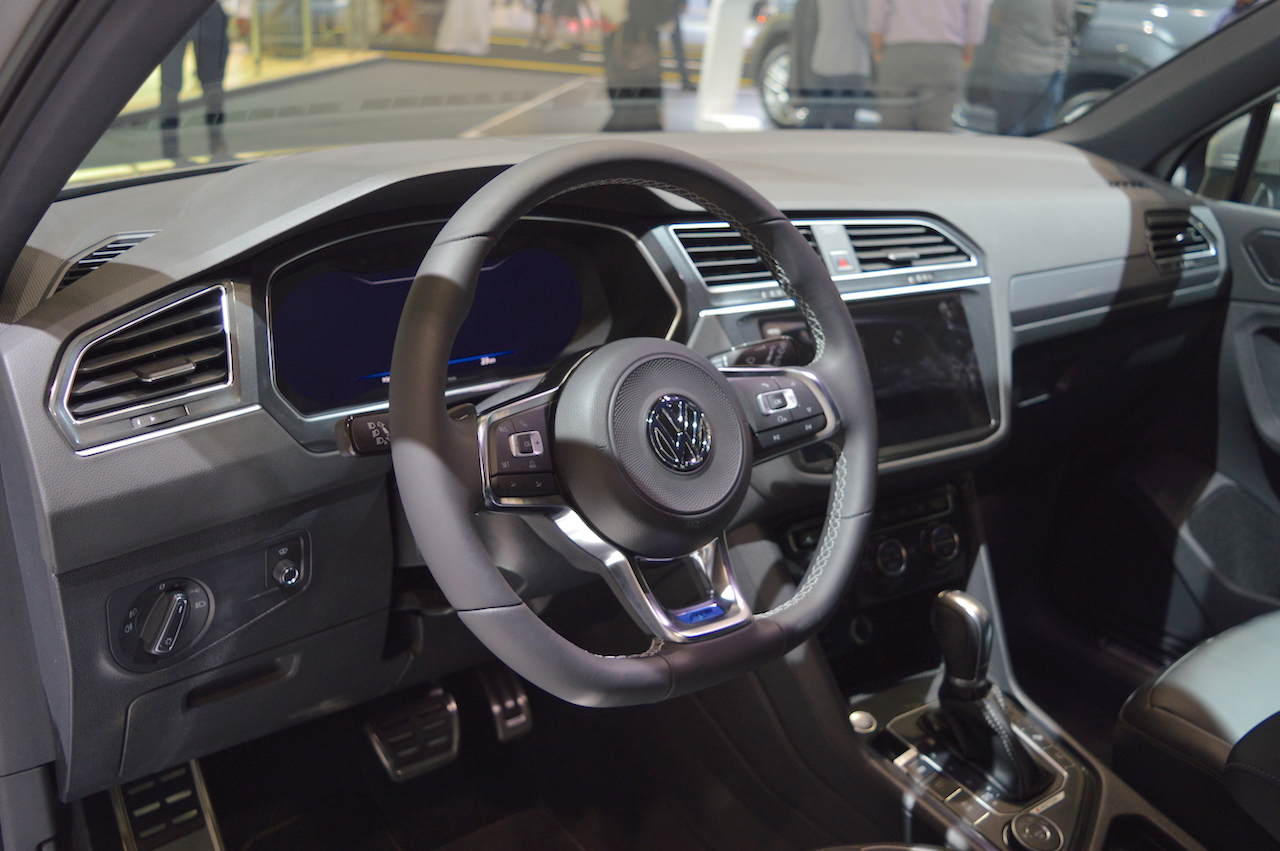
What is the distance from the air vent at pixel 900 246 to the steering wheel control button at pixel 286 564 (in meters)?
1.01

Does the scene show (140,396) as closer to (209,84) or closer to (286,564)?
(286,564)

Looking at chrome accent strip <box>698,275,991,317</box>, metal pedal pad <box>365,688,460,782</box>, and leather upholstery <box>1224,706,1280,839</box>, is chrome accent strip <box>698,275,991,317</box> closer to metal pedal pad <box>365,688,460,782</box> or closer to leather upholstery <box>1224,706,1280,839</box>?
leather upholstery <box>1224,706,1280,839</box>

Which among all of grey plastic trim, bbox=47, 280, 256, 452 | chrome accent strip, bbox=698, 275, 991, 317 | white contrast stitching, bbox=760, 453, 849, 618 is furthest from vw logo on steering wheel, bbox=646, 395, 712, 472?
grey plastic trim, bbox=47, 280, 256, 452

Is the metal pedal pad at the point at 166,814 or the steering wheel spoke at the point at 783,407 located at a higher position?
the steering wheel spoke at the point at 783,407

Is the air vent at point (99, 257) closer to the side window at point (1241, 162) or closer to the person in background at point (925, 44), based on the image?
the side window at point (1241, 162)

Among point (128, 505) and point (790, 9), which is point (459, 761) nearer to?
point (128, 505)

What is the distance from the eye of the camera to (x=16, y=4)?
0.78 metres

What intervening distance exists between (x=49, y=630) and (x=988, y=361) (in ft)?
5.07

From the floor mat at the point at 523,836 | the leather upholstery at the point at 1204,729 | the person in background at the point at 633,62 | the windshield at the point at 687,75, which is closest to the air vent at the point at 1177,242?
the windshield at the point at 687,75

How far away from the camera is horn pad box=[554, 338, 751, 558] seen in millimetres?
1033

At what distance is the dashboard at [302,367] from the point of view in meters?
1.08

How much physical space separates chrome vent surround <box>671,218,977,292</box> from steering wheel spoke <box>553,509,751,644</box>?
0.51 m

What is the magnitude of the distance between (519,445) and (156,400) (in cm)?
42

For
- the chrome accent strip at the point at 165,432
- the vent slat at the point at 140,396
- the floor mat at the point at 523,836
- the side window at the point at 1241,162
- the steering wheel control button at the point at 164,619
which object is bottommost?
the floor mat at the point at 523,836
